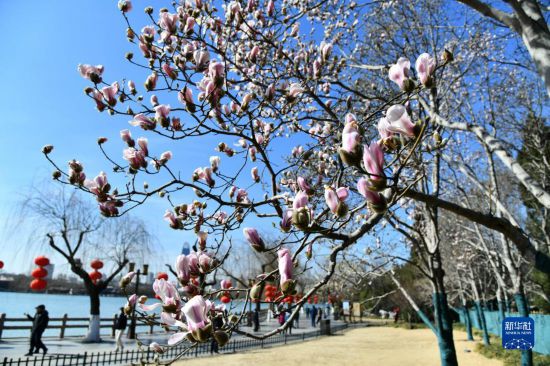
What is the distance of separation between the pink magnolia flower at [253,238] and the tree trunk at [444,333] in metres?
4.94

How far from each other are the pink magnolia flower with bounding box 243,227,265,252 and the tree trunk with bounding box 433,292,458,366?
494cm

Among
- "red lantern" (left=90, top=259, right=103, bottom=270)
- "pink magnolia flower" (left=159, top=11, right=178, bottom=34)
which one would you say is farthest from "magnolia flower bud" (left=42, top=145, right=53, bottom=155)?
"red lantern" (left=90, top=259, right=103, bottom=270)

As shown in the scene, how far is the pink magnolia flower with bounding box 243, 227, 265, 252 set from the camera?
174 cm

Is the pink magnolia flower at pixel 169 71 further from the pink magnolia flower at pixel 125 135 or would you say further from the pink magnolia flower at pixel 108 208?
the pink magnolia flower at pixel 108 208

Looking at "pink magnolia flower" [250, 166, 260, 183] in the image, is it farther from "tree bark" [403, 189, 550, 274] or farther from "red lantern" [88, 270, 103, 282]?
"red lantern" [88, 270, 103, 282]

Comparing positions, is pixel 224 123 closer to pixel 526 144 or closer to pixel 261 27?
pixel 261 27

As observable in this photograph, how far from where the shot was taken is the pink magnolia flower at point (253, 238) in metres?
1.74

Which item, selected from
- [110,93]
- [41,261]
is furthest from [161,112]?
[41,261]

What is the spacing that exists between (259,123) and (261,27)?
128cm

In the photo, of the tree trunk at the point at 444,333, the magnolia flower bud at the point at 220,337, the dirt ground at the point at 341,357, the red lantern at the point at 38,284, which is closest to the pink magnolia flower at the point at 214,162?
the magnolia flower bud at the point at 220,337

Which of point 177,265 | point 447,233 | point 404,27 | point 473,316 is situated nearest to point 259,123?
point 177,265

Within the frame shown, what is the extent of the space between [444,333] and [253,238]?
16.5 ft

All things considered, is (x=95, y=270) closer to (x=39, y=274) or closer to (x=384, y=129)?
(x=39, y=274)

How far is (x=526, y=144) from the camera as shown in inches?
404
